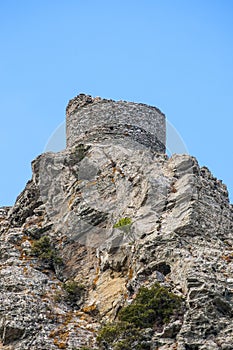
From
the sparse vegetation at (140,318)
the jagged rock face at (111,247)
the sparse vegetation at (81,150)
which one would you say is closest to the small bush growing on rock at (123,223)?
the jagged rock face at (111,247)

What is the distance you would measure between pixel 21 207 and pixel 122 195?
556 cm

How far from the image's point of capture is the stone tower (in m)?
41.1

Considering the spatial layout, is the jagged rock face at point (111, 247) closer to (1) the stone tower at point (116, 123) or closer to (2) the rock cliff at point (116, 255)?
(2) the rock cliff at point (116, 255)

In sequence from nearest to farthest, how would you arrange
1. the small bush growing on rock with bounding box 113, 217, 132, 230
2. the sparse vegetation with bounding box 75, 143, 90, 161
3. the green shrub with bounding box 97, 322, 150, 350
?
the green shrub with bounding box 97, 322, 150, 350 < the small bush growing on rock with bounding box 113, 217, 132, 230 < the sparse vegetation with bounding box 75, 143, 90, 161

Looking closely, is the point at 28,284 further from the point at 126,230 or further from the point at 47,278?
the point at 126,230

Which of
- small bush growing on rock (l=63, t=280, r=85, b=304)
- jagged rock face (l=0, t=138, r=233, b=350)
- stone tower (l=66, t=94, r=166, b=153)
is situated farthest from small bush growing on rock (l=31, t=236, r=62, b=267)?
stone tower (l=66, t=94, r=166, b=153)

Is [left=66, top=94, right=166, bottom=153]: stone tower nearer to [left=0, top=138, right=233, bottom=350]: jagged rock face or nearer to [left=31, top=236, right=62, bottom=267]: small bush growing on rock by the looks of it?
[left=0, top=138, right=233, bottom=350]: jagged rock face

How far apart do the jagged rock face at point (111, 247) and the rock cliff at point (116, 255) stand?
0.16 ft

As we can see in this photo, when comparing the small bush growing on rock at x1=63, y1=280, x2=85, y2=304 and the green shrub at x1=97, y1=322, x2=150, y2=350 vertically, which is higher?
the small bush growing on rock at x1=63, y1=280, x2=85, y2=304

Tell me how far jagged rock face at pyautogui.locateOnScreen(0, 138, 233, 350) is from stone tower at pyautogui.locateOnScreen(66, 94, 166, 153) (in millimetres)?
2854

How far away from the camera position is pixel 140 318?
2520 centimetres

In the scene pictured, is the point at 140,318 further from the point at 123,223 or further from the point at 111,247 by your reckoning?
the point at 123,223

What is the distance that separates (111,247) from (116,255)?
430mm

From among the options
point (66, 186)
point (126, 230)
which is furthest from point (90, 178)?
point (126, 230)
